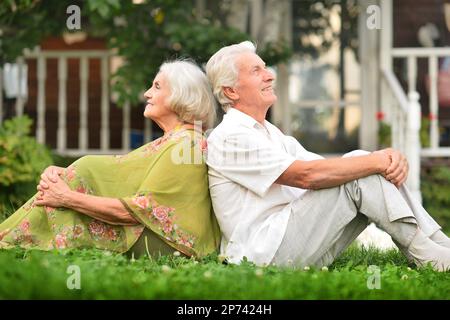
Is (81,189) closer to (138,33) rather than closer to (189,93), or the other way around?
(189,93)

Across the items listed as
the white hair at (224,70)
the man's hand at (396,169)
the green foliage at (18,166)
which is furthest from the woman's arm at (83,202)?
the green foliage at (18,166)

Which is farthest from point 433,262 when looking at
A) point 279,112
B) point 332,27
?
point 332,27

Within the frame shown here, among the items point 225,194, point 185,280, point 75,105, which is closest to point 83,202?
point 225,194

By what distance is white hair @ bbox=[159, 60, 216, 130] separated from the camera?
155 inches

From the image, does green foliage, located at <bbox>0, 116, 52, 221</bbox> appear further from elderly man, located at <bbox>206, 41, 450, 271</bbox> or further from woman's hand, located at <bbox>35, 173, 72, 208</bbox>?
elderly man, located at <bbox>206, 41, 450, 271</bbox>

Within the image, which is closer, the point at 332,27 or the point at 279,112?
the point at 279,112

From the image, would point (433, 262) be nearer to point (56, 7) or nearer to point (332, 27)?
point (56, 7)

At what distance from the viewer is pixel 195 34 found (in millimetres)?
7398

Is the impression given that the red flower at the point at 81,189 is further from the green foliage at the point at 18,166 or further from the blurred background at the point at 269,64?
the green foliage at the point at 18,166

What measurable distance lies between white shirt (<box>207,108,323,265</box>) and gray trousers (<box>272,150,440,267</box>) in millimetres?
73

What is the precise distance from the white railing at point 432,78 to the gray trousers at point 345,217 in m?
4.34

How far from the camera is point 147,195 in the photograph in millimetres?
3818

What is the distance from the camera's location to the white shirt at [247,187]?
12.2 ft
